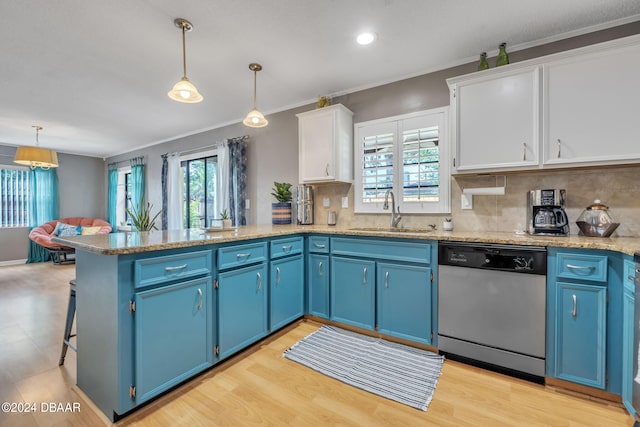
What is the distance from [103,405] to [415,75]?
138 inches

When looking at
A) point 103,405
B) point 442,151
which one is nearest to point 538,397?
point 442,151

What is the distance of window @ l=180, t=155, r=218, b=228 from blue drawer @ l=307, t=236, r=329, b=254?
261cm

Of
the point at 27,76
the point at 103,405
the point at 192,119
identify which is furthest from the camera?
the point at 192,119

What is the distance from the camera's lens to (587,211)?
203 cm

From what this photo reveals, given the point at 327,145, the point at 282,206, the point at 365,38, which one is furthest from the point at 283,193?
the point at 365,38

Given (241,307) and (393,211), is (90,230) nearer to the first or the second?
(241,307)

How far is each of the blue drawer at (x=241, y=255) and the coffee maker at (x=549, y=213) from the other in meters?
2.12

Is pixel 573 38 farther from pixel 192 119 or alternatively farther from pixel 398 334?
pixel 192 119

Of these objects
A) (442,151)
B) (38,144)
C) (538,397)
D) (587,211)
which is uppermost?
(38,144)

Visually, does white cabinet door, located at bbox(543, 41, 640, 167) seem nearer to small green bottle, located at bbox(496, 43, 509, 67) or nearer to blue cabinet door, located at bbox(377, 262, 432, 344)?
small green bottle, located at bbox(496, 43, 509, 67)

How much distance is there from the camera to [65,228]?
5867mm

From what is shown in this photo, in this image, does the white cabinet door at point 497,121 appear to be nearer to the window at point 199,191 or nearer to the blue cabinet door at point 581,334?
the blue cabinet door at point 581,334

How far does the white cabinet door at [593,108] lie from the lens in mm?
1837

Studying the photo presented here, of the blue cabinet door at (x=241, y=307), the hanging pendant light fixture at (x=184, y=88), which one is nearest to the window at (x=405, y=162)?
the blue cabinet door at (x=241, y=307)
